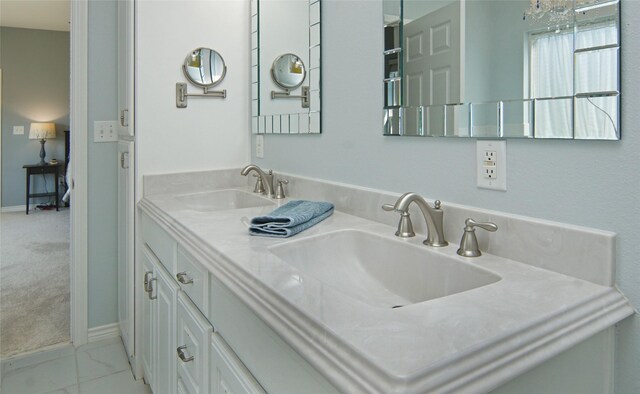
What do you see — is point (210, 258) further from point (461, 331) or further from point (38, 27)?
point (38, 27)

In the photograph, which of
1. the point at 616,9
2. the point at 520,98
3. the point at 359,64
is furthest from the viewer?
the point at 359,64

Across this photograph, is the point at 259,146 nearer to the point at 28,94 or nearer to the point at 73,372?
the point at 73,372

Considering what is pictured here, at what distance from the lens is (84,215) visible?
229 centimetres

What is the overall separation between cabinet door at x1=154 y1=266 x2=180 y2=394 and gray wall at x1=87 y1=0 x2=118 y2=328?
0.85 m

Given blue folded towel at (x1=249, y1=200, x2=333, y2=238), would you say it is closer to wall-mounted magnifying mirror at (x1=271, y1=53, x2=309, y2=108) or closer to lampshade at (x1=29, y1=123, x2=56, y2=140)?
wall-mounted magnifying mirror at (x1=271, y1=53, x2=309, y2=108)

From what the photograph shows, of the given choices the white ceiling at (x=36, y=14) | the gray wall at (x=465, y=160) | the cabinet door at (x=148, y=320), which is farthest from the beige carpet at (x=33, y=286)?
the white ceiling at (x=36, y=14)

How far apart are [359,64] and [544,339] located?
1035 millimetres

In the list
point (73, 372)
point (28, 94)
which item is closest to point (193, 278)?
point (73, 372)

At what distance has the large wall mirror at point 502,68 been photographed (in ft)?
2.72

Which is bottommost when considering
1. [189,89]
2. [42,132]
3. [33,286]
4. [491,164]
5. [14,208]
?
[33,286]

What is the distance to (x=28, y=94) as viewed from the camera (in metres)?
6.26

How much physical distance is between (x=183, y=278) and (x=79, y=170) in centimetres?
130

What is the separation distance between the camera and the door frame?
2188mm

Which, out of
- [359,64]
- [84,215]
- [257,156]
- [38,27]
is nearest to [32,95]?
[38,27]
